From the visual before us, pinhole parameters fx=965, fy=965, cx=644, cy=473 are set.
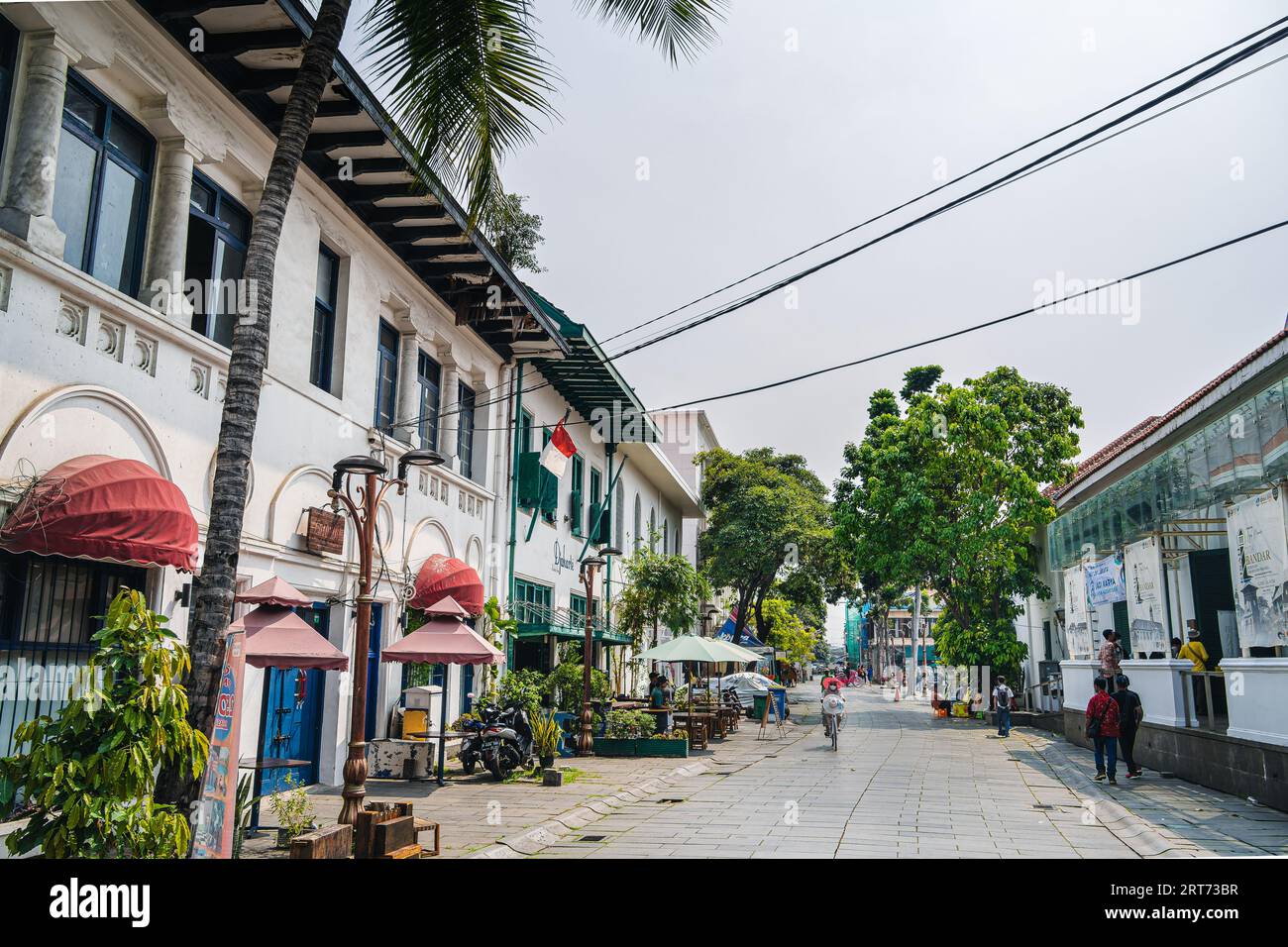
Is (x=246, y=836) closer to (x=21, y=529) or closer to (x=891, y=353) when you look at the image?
(x=21, y=529)

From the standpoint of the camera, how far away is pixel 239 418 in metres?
7.25

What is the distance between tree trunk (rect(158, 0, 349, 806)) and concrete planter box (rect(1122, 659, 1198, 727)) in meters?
15.2

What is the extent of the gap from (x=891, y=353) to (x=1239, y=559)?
5.62 meters

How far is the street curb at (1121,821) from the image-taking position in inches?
380

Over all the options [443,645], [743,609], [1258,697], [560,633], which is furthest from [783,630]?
[443,645]

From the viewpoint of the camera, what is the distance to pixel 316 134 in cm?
1237

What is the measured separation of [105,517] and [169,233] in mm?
3556

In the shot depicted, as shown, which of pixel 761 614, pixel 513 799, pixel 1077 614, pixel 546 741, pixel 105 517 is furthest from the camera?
pixel 761 614

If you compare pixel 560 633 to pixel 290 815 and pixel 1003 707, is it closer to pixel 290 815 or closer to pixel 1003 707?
pixel 1003 707

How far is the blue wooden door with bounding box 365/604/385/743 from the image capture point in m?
14.7

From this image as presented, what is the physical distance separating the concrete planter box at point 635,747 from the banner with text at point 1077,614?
10095 millimetres

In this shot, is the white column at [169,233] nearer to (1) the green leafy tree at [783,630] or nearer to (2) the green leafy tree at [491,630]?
(2) the green leafy tree at [491,630]
